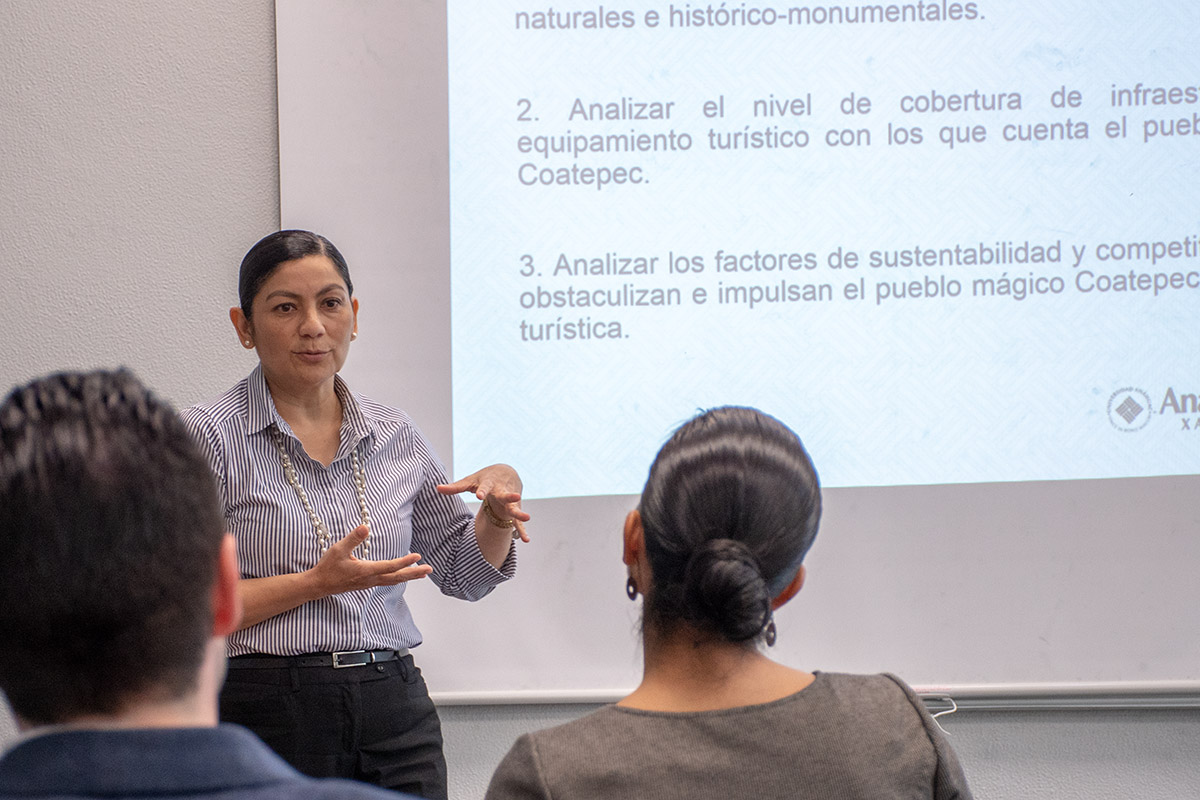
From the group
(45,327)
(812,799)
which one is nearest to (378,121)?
(45,327)

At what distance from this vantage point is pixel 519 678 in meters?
2.47

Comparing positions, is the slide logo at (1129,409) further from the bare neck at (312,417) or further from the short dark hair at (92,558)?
the short dark hair at (92,558)

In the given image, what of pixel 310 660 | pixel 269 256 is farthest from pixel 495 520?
pixel 269 256

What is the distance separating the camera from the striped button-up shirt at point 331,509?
1.71 m

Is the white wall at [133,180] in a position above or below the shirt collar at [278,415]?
above

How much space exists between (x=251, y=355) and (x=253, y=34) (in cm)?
77

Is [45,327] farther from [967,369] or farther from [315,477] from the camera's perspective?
[967,369]

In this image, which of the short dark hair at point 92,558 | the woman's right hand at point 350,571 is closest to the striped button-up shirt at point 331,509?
the woman's right hand at point 350,571

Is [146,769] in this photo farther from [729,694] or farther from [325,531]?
[325,531]

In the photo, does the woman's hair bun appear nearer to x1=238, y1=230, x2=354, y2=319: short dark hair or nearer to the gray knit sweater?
the gray knit sweater

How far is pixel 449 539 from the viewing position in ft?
6.45

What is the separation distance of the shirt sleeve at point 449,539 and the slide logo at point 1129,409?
1.44 m

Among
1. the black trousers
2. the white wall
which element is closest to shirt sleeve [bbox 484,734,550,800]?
the black trousers

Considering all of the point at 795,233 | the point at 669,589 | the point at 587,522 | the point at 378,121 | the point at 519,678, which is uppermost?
the point at 378,121
